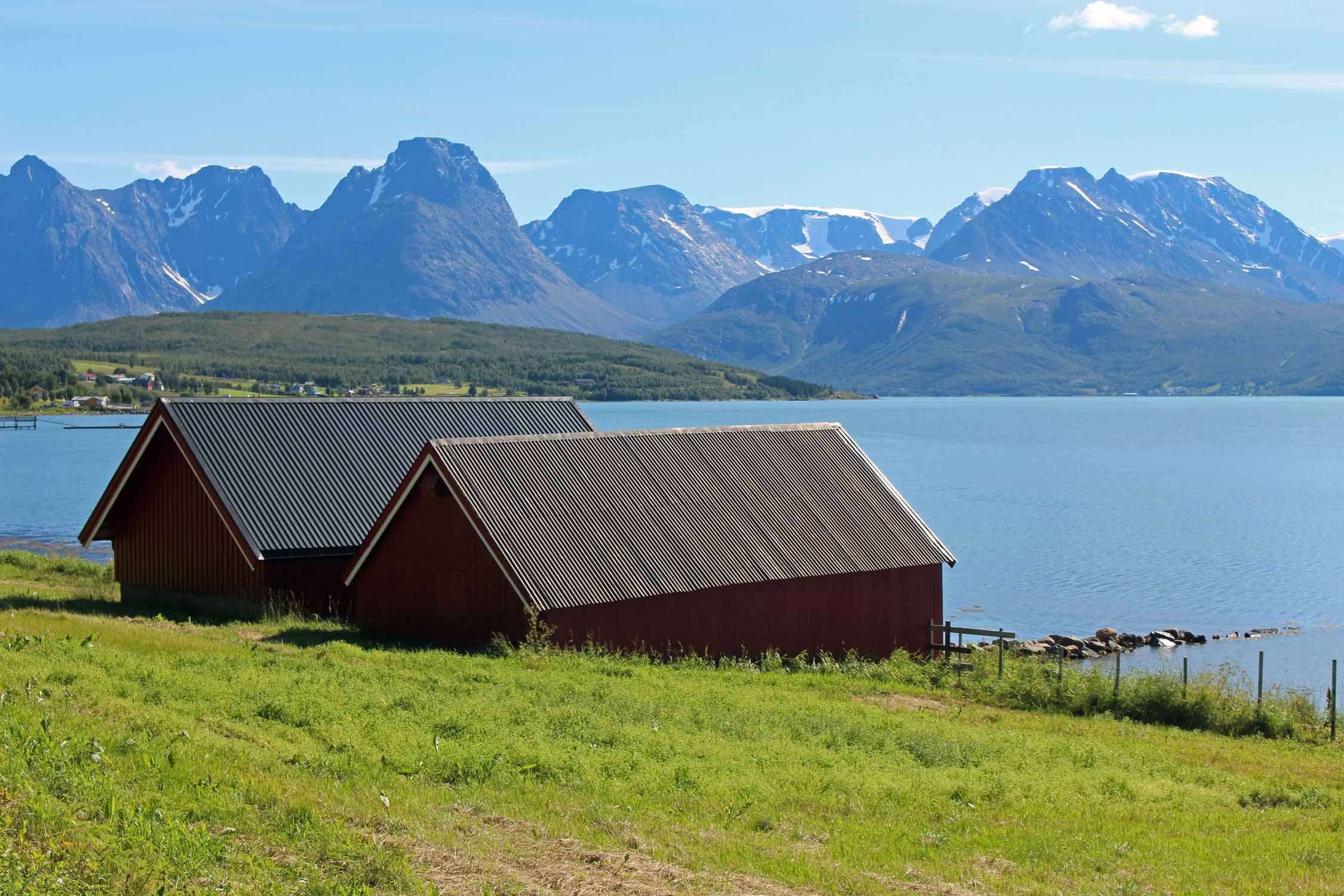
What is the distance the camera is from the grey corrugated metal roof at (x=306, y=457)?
1240 inches

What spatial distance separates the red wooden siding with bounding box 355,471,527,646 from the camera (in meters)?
27.7

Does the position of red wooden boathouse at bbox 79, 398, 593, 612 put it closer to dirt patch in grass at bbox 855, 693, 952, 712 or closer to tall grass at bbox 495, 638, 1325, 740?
tall grass at bbox 495, 638, 1325, 740

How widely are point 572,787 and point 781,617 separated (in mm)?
16342

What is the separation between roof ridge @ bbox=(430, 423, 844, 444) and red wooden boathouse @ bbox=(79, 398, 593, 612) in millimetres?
3073

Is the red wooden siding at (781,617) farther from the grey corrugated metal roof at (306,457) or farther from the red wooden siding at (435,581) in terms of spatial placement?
the grey corrugated metal roof at (306,457)

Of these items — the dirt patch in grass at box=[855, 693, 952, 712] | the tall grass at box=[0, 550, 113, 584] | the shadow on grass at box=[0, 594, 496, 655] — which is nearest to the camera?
the dirt patch in grass at box=[855, 693, 952, 712]

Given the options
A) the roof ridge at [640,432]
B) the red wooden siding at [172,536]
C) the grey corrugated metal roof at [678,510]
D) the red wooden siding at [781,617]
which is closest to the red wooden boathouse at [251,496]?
the red wooden siding at [172,536]

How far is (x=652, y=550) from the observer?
29188 millimetres

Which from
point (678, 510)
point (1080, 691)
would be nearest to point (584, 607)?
point (678, 510)

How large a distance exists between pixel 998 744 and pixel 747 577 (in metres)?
10.2

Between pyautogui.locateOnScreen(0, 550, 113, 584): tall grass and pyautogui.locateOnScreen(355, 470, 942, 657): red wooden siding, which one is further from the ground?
pyautogui.locateOnScreen(355, 470, 942, 657): red wooden siding

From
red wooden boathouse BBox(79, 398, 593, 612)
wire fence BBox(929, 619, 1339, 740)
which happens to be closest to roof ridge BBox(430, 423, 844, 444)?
red wooden boathouse BBox(79, 398, 593, 612)

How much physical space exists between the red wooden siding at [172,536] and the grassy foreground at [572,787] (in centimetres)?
745

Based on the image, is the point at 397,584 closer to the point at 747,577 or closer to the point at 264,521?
the point at 264,521
